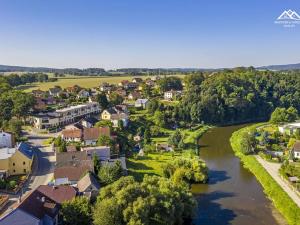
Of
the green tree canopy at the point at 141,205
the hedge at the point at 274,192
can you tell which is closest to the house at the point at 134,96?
the hedge at the point at 274,192

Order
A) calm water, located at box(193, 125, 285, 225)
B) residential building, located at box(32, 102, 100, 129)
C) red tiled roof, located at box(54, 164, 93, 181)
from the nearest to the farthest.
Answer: calm water, located at box(193, 125, 285, 225), red tiled roof, located at box(54, 164, 93, 181), residential building, located at box(32, 102, 100, 129)

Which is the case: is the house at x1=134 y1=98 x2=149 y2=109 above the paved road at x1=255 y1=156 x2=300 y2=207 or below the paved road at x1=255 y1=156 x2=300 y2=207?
above

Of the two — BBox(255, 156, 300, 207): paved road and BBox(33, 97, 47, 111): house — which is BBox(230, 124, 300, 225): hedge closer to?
BBox(255, 156, 300, 207): paved road

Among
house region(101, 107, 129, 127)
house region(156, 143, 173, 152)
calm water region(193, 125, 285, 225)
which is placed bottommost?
calm water region(193, 125, 285, 225)

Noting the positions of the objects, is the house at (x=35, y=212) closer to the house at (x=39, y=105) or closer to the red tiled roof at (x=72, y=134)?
the red tiled roof at (x=72, y=134)

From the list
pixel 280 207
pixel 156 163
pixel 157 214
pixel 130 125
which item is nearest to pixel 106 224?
pixel 157 214

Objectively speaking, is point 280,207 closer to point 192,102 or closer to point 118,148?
point 118,148

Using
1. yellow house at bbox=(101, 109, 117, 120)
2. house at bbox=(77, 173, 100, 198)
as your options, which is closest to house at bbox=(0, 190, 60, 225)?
house at bbox=(77, 173, 100, 198)
